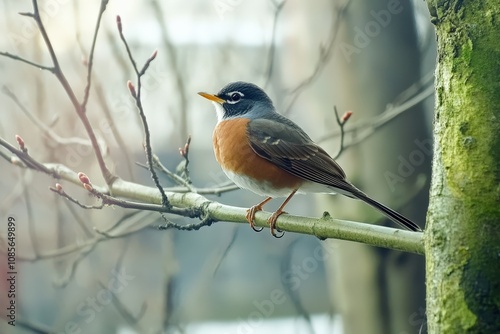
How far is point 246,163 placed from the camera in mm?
1210

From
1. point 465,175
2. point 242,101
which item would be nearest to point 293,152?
point 242,101

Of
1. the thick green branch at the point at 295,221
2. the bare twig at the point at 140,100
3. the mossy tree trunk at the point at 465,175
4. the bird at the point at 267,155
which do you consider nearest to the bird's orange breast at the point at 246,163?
the bird at the point at 267,155

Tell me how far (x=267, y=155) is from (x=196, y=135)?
1.70 feet

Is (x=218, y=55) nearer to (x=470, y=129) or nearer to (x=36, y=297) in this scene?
(x=36, y=297)

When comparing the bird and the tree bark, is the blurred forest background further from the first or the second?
the bird

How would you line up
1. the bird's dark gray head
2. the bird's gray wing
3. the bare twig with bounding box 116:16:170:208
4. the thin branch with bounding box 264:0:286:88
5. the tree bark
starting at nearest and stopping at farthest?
the bare twig with bounding box 116:16:170:208 < the bird's gray wing < the bird's dark gray head < the thin branch with bounding box 264:0:286:88 < the tree bark

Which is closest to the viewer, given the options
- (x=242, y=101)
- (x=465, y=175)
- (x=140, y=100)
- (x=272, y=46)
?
(x=465, y=175)

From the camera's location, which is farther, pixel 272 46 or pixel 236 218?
pixel 272 46

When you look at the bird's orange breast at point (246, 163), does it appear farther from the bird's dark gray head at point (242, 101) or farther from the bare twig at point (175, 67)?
the bare twig at point (175, 67)

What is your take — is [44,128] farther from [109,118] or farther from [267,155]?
[267,155]

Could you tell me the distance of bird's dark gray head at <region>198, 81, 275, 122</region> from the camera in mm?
1289

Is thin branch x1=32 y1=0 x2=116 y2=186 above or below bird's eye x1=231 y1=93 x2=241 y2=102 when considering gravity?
below

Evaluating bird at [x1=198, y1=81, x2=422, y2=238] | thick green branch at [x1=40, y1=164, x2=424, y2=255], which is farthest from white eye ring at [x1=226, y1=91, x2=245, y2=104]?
thick green branch at [x1=40, y1=164, x2=424, y2=255]

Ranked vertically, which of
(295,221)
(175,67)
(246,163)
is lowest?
(295,221)
